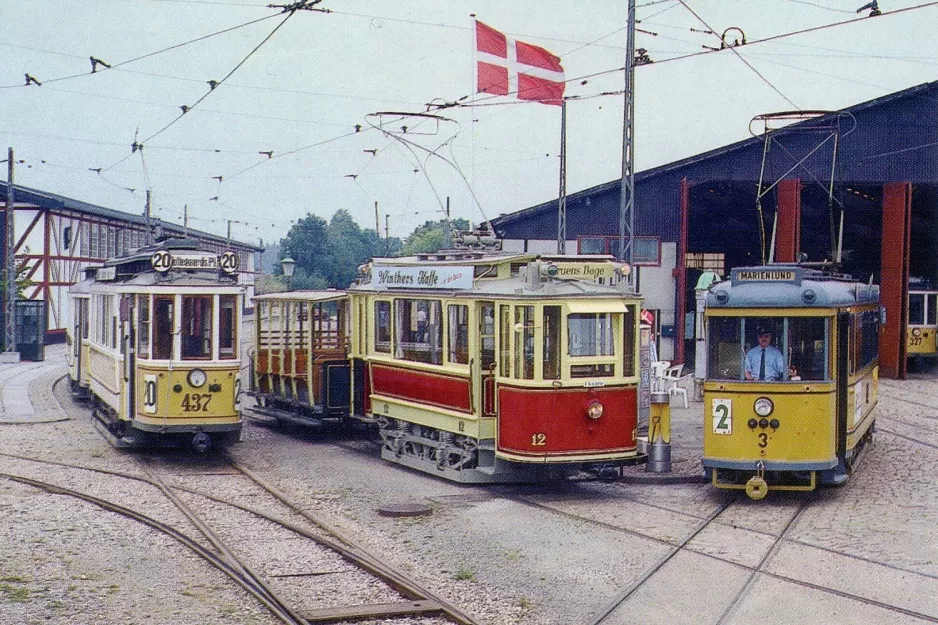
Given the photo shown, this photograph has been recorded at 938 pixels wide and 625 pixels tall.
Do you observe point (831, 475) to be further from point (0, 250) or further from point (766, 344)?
point (0, 250)

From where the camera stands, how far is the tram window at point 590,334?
43.5 ft

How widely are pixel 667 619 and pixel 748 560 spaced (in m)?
2.07

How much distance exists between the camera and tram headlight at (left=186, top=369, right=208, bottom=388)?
15586mm

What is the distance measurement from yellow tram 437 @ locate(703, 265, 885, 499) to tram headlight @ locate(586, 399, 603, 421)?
1.26 m

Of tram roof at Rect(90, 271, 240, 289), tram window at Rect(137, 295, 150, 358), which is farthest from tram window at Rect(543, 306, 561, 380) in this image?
tram window at Rect(137, 295, 150, 358)

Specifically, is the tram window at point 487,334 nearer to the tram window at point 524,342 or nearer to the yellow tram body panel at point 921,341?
the tram window at point 524,342

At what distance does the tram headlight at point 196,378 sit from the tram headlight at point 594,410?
5.63m

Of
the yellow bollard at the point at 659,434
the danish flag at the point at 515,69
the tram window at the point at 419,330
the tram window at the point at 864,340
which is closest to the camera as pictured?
the tram window at the point at 864,340

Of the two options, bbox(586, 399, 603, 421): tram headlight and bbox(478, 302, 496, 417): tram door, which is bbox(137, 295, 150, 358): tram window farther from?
bbox(586, 399, 603, 421): tram headlight

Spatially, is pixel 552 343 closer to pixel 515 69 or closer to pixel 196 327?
pixel 196 327

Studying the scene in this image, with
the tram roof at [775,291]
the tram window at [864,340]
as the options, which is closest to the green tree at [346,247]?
the tram window at [864,340]

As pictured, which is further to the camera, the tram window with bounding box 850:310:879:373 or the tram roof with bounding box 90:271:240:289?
the tram roof with bounding box 90:271:240:289

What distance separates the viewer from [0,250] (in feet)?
144

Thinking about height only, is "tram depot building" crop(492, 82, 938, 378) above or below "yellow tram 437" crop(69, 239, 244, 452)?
above
